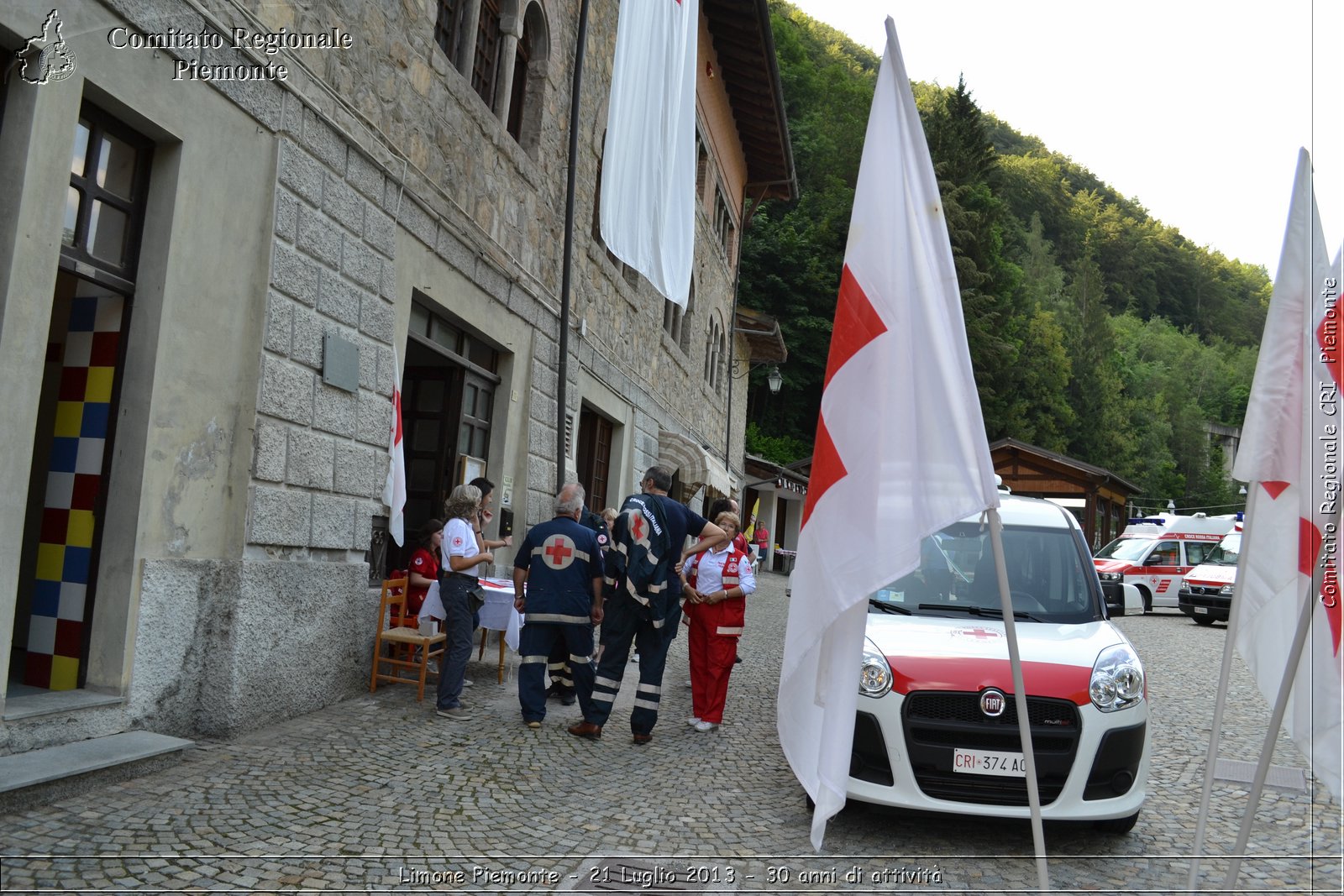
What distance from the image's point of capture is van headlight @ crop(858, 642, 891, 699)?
4.98 metres

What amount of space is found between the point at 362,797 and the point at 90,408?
2.82m

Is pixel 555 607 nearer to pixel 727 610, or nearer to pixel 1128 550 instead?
pixel 727 610

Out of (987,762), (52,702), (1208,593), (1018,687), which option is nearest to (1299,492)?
(1018,687)

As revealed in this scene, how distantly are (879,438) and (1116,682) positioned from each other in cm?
232

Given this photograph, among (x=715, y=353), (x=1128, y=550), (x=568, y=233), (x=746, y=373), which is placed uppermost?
(x=746, y=373)

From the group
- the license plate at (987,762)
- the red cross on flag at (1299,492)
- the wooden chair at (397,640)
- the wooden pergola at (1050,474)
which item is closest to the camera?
the red cross on flag at (1299,492)

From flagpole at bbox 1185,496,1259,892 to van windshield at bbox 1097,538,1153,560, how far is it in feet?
74.0

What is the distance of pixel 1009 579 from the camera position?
6.06 meters

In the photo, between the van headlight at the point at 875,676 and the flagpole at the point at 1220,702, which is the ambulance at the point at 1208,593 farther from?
the flagpole at the point at 1220,702

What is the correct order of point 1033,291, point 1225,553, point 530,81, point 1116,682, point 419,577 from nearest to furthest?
point 1116,682
point 419,577
point 530,81
point 1225,553
point 1033,291

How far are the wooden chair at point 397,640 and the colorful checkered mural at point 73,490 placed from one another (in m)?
2.33

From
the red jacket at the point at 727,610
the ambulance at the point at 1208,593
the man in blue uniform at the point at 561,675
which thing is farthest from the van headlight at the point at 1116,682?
the ambulance at the point at 1208,593

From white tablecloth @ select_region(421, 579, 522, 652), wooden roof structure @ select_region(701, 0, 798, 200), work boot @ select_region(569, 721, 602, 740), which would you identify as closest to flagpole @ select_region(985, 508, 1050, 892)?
work boot @ select_region(569, 721, 602, 740)

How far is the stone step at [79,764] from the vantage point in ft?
14.2
